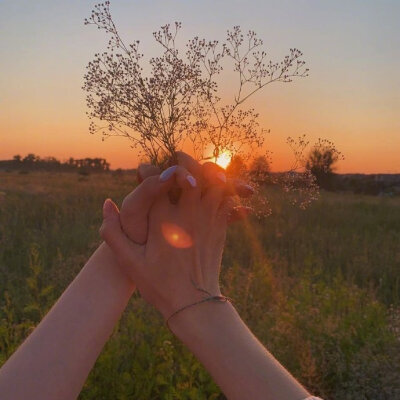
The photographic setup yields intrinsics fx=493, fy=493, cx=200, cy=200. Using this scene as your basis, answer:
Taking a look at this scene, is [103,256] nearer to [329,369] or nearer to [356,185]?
[329,369]

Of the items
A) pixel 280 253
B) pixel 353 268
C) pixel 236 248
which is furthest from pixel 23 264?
pixel 353 268

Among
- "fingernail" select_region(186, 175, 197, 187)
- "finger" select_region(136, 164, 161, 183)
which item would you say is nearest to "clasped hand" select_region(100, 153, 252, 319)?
"fingernail" select_region(186, 175, 197, 187)

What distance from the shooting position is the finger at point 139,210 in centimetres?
150

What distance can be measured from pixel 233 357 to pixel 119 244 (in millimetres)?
516

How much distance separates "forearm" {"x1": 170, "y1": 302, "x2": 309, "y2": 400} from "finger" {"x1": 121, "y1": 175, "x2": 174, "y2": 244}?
306 mm

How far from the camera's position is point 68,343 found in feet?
4.27

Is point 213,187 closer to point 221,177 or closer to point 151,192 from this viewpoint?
point 221,177

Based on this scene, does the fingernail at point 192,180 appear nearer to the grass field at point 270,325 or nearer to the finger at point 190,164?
the finger at point 190,164

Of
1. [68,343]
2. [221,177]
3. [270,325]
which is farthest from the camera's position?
[270,325]

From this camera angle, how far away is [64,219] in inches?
387

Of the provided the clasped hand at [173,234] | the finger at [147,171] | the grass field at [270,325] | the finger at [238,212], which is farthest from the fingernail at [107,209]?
the grass field at [270,325]

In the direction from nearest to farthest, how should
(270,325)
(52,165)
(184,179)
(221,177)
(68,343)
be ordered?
(68,343), (184,179), (221,177), (270,325), (52,165)

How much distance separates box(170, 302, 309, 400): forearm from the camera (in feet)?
3.71

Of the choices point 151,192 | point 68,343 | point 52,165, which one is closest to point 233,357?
point 68,343
